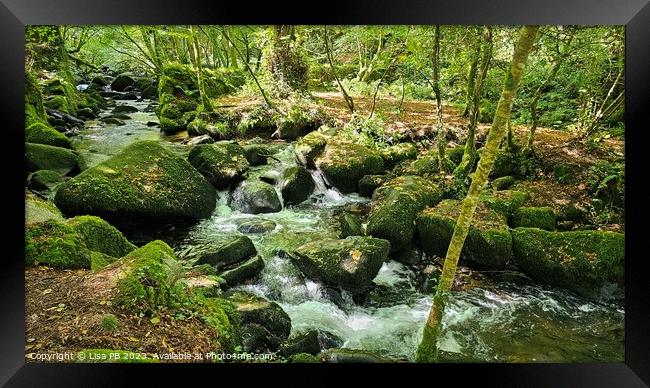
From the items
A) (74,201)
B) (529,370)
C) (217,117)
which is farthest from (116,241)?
(529,370)

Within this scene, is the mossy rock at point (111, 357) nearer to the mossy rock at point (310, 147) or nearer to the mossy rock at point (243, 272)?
the mossy rock at point (243, 272)

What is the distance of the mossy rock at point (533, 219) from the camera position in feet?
13.5

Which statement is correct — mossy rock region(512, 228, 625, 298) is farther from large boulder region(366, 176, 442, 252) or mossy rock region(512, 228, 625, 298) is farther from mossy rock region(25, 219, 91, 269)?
mossy rock region(25, 219, 91, 269)

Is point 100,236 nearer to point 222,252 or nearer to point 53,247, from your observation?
point 53,247

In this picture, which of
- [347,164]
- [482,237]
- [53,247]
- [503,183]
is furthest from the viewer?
[347,164]

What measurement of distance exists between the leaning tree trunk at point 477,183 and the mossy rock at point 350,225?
129 cm

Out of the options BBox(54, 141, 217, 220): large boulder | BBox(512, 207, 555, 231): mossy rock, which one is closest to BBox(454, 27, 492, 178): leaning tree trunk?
BBox(512, 207, 555, 231): mossy rock

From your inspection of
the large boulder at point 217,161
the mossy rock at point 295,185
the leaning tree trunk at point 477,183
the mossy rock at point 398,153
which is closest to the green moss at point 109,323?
the large boulder at point 217,161

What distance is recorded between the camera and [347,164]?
16.1 feet

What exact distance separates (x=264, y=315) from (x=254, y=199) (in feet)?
5.08

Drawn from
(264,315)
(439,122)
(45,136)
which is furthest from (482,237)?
(45,136)

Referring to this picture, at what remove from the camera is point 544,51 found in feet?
12.3

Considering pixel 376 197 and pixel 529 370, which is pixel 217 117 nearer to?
pixel 376 197
